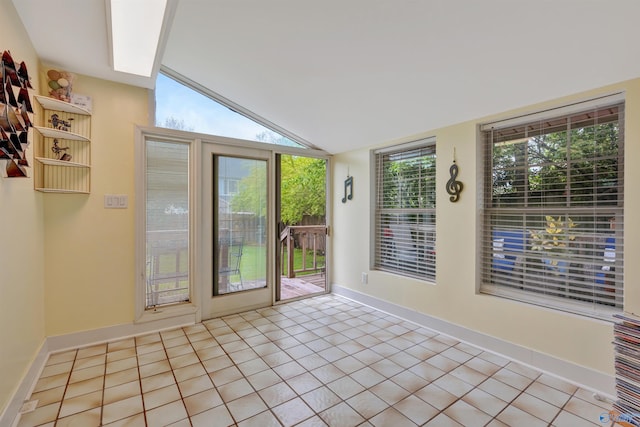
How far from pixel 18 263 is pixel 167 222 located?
1.25 m

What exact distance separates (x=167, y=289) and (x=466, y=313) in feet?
9.59

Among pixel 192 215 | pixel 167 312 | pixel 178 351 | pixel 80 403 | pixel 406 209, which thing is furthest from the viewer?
pixel 406 209

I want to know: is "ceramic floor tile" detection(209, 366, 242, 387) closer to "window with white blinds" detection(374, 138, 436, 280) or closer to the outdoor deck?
the outdoor deck

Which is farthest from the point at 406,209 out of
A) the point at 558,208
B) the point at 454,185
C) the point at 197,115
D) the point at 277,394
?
the point at 197,115

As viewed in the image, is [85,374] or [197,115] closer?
[85,374]

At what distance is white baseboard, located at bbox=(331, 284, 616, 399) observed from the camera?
1.94 m

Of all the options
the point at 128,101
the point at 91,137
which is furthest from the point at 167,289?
the point at 128,101

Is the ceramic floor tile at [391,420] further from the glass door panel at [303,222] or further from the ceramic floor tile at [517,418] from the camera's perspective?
the glass door panel at [303,222]

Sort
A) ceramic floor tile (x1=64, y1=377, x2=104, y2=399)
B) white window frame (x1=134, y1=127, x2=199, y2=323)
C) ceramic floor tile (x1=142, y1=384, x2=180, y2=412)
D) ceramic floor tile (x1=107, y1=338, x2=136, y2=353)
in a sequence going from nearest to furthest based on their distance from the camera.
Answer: ceramic floor tile (x1=142, y1=384, x2=180, y2=412)
ceramic floor tile (x1=64, y1=377, x2=104, y2=399)
ceramic floor tile (x1=107, y1=338, x2=136, y2=353)
white window frame (x1=134, y1=127, x2=199, y2=323)

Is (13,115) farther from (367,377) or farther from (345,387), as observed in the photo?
(367,377)

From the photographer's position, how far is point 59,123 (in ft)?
7.83

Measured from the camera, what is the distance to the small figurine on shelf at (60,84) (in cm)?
233

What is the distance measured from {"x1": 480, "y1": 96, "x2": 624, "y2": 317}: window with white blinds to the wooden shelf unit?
3502mm

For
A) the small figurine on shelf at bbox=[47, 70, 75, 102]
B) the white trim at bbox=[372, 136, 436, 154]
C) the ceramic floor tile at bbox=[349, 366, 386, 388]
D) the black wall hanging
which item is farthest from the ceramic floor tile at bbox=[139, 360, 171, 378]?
the white trim at bbox=[372, 136, 436, 154]
